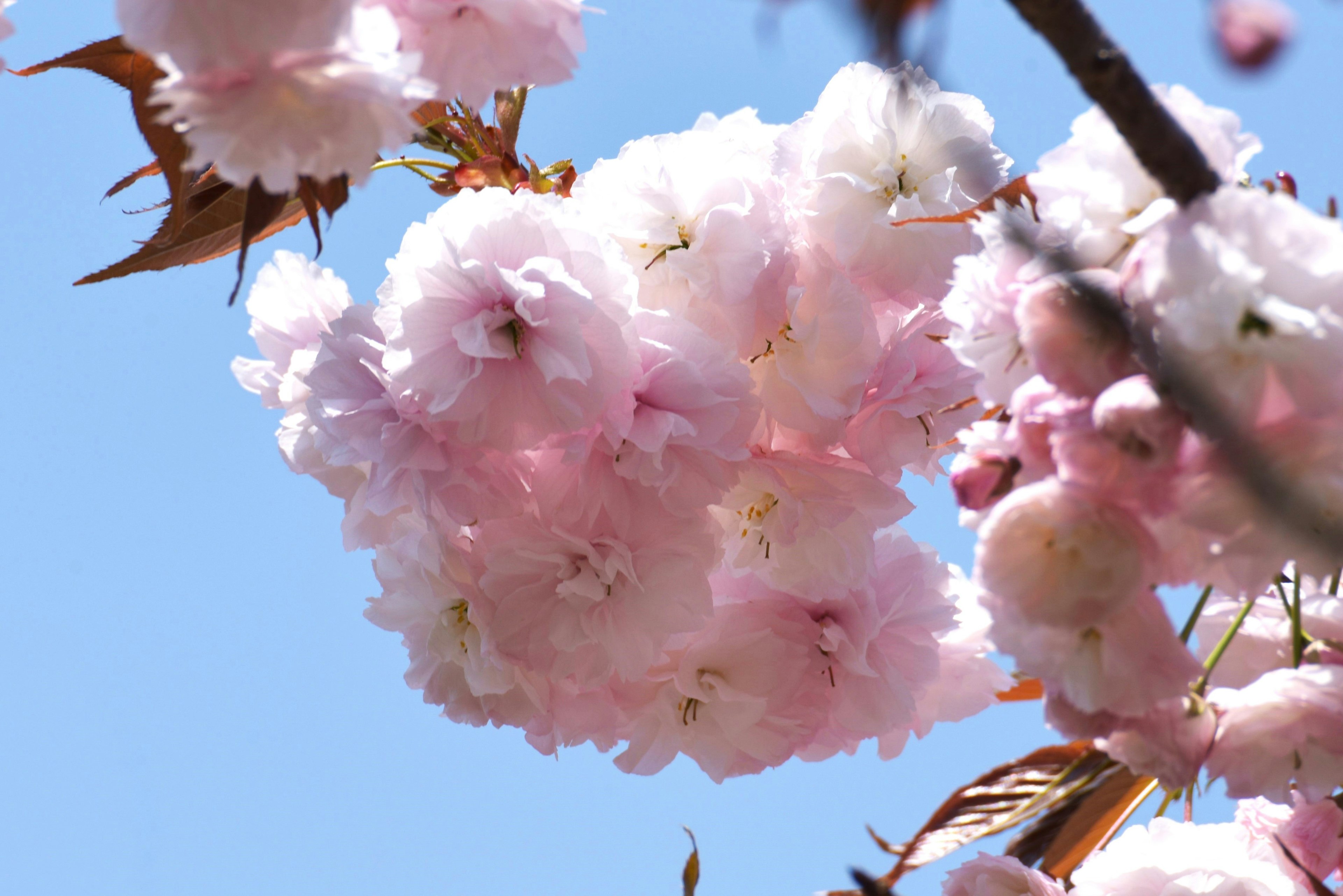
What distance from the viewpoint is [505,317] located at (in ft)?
2.25

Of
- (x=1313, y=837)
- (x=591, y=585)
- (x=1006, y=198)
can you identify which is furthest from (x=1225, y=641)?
(x=591, y=585)

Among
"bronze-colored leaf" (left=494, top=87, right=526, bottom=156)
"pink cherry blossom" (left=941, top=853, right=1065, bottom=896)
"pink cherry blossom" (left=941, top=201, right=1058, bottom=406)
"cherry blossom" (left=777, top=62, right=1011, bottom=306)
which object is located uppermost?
"bronze-colored leaf" (left=494, top=87, right=526, bottom=156)

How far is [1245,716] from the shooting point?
0.53 m

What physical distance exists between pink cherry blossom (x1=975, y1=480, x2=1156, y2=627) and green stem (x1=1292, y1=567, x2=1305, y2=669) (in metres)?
0.19

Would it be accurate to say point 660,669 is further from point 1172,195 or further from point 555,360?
point 1172,195

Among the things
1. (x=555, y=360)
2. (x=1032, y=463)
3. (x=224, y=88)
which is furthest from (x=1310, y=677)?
(x=224, y=88)

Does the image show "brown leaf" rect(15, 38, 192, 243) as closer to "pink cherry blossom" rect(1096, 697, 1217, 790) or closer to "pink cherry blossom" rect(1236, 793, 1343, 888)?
"pink cherry blossom" rect(1096, 697, 1217, 790)

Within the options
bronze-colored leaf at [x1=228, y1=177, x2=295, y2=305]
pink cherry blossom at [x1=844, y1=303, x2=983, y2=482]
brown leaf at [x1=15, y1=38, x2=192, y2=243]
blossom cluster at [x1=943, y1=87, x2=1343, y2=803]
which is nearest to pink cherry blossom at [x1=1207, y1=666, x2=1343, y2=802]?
blossom cluster at [x1=943, y1=87, x2=1343, y2=803]

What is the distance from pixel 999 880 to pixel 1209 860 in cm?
13

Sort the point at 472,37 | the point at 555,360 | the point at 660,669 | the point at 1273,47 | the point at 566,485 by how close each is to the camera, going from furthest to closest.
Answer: the point at 660,669, the point at 566,485, the point at 555,360, the point at 472,37, the point at 1273,47

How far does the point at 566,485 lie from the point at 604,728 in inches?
9.7

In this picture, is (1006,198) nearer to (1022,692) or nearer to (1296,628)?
(1296,628)

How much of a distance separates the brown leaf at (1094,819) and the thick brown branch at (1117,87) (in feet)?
1.22

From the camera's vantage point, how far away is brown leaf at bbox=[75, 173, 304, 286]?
0.82 meters
